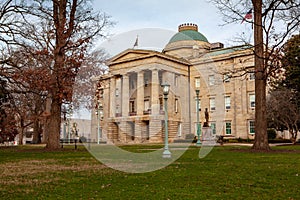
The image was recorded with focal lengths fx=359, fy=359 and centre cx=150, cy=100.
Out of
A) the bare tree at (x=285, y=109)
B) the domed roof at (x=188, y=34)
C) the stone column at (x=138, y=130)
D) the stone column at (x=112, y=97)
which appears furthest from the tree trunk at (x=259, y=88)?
the domed roof at (x=188, y=34)

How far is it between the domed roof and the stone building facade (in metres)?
3.64

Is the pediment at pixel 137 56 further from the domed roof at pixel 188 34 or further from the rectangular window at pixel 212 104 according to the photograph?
the domed roof at pixel 188 34

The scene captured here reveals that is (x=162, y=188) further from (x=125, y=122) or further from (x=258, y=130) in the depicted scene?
(x=125, y=122)

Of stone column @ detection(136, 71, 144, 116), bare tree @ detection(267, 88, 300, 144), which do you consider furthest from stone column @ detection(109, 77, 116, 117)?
bare tree @ detection(267, 88, 300, 144)

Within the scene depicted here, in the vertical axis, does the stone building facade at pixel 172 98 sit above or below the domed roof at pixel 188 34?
below

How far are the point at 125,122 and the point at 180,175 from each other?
54186 millimetres

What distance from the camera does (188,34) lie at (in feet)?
245

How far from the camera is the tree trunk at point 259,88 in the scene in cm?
2095

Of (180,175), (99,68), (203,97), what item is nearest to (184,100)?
(203,97)

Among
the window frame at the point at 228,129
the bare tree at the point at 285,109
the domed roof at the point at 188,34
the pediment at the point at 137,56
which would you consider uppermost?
the domed roof at the point at 188,34

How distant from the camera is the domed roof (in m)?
72.0

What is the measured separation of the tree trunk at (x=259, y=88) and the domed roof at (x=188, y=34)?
158 feet

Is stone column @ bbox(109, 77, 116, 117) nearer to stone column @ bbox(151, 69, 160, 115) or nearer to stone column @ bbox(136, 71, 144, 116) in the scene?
stone column @ bbox(136, 71, 144, 116)

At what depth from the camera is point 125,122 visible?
64.2 metres
